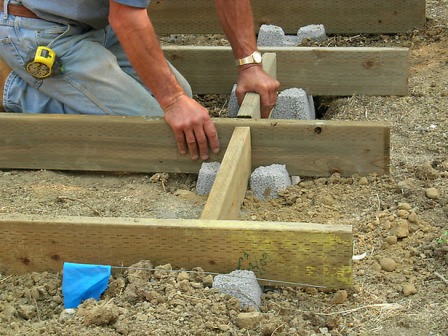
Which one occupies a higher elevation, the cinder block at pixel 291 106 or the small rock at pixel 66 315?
the small rock at pixel 66 315

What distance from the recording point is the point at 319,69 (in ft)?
17.2

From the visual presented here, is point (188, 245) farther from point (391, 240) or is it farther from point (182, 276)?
point (391, 240)

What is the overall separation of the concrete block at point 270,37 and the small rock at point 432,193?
2.18 metres

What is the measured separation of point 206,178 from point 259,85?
0.78 meters

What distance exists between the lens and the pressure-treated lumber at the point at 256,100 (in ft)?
14.3

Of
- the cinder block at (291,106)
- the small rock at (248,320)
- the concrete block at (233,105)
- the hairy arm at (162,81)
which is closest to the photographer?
the small rock at (248,320)

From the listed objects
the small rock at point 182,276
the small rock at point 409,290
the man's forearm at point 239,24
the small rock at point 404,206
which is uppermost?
the man's forearm at point 239,24

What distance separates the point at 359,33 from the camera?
6.21m

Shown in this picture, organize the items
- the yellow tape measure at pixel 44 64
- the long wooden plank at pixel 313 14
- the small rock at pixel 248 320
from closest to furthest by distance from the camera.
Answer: the small rock at pixel 248 320, the yellow tape measure at pixel 44 64, the long wooden plank at pixel 313 14

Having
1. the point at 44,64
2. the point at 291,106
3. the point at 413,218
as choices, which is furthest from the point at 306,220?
the point at 44,64

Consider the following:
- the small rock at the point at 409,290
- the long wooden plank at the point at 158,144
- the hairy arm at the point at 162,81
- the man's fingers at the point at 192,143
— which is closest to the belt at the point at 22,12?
the long wooden plank at the point at 158,144

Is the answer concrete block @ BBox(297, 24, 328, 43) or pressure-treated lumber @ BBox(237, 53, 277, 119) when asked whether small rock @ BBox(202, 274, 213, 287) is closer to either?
pressure-treated lumber @ BBox(237, 53, 277, 119)

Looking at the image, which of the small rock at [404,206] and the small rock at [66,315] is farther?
the small rock at [404,206]

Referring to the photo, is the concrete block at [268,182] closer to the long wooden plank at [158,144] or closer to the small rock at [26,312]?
the long wooden plank at [158,144]
